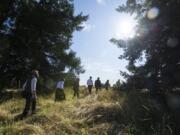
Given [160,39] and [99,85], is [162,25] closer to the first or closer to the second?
[160,39]

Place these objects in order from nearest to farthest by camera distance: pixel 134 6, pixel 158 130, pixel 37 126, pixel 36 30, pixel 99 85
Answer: pixel 158 130 < pixel 37 126 < pixel 134 6 < pixel 36 30 < pixel 99 85

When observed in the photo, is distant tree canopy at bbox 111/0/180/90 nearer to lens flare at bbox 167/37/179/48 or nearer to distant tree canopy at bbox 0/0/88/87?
lens flare at bbox 167/37/179/48

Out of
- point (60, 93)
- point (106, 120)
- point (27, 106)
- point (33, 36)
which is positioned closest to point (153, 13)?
point (106, 120)

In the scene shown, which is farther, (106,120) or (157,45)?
(157,45)

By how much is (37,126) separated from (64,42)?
57.0 feet

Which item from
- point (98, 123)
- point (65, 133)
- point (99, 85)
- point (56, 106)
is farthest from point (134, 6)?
point (99, 85)

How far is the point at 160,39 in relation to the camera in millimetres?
16422

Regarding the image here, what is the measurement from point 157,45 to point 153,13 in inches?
56.4

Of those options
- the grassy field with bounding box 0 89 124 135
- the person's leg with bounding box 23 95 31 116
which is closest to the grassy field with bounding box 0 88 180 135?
the grassy field with bounding box 0 89 124 135

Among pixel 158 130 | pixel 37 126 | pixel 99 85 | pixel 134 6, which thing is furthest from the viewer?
pixel 99 85

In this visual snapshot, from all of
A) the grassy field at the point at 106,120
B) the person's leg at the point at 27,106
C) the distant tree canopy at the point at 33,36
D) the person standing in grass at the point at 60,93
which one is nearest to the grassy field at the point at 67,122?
the grassy field at the point at 106,120

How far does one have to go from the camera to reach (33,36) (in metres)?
27.4

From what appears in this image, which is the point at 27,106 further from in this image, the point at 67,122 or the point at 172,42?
the point at 172,42

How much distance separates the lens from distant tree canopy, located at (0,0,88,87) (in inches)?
1078
